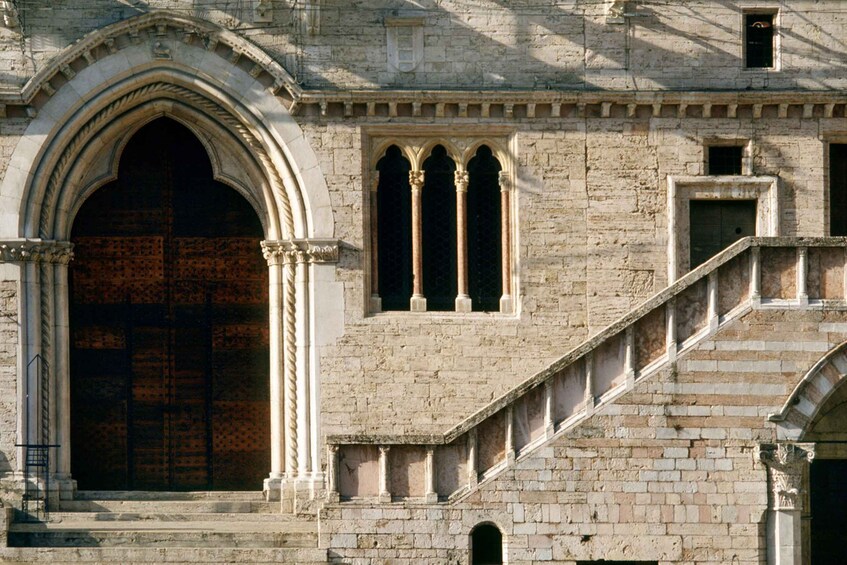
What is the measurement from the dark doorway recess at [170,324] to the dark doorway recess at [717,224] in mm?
6167

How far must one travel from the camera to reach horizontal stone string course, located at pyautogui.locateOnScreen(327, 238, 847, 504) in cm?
2306

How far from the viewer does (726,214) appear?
26609mm

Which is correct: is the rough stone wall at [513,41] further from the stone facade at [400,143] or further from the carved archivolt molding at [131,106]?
the carved archivolt molding at [131,106]

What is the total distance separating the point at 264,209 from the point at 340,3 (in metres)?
3.08

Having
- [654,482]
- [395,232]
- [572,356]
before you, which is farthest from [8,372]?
[654,482]

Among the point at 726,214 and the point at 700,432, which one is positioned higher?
the point at 726,214

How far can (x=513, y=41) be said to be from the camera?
86.0 ft

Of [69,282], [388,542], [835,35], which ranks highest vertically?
[835,35]

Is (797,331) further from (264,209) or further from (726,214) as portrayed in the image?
(264,209)

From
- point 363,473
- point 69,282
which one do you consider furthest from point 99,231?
point 363,473

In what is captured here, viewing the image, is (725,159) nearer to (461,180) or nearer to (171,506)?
(461,180)

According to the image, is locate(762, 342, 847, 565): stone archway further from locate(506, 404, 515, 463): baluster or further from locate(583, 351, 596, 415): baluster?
locate(506, 404, 515, 463): baluster

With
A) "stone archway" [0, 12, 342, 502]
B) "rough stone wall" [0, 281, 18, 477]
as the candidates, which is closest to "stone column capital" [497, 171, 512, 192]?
"stone archway" [0, 12, 342, 502]

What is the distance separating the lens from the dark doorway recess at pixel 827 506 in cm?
2723
